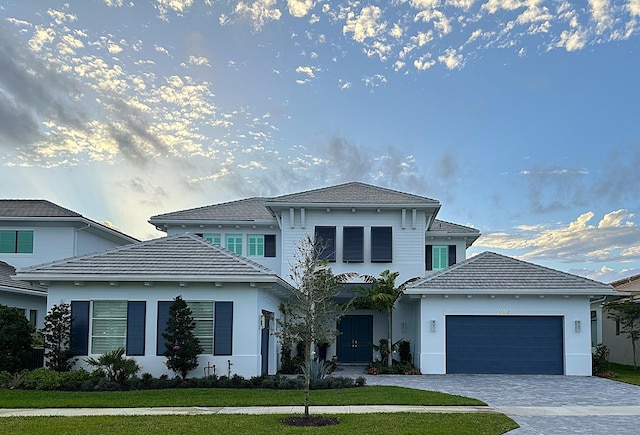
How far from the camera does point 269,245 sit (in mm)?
28281

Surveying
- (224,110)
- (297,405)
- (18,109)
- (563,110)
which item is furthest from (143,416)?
(563,110)

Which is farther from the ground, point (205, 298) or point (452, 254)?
point (452, 254)

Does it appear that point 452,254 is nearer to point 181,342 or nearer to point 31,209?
point 181,342

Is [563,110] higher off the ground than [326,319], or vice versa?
[563,110]

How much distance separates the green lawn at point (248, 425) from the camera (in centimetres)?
1112

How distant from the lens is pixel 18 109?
21938 mm

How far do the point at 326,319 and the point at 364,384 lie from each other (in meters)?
3.60

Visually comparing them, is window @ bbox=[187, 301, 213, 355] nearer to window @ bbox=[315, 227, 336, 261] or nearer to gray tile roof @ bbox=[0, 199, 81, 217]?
window @ bbox=[315, 227, 336, 261]

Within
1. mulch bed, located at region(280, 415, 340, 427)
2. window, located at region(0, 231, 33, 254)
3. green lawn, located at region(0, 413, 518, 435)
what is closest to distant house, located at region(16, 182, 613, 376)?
window, located at region(0, 231, 33, 254)

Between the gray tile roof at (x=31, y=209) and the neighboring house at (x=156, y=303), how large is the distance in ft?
28.6

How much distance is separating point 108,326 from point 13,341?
2.59 metres

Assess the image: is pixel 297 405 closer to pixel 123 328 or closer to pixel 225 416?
pixel 225 416

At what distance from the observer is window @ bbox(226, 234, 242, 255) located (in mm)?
28375

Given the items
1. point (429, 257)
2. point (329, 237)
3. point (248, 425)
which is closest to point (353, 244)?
point (329, 237)
